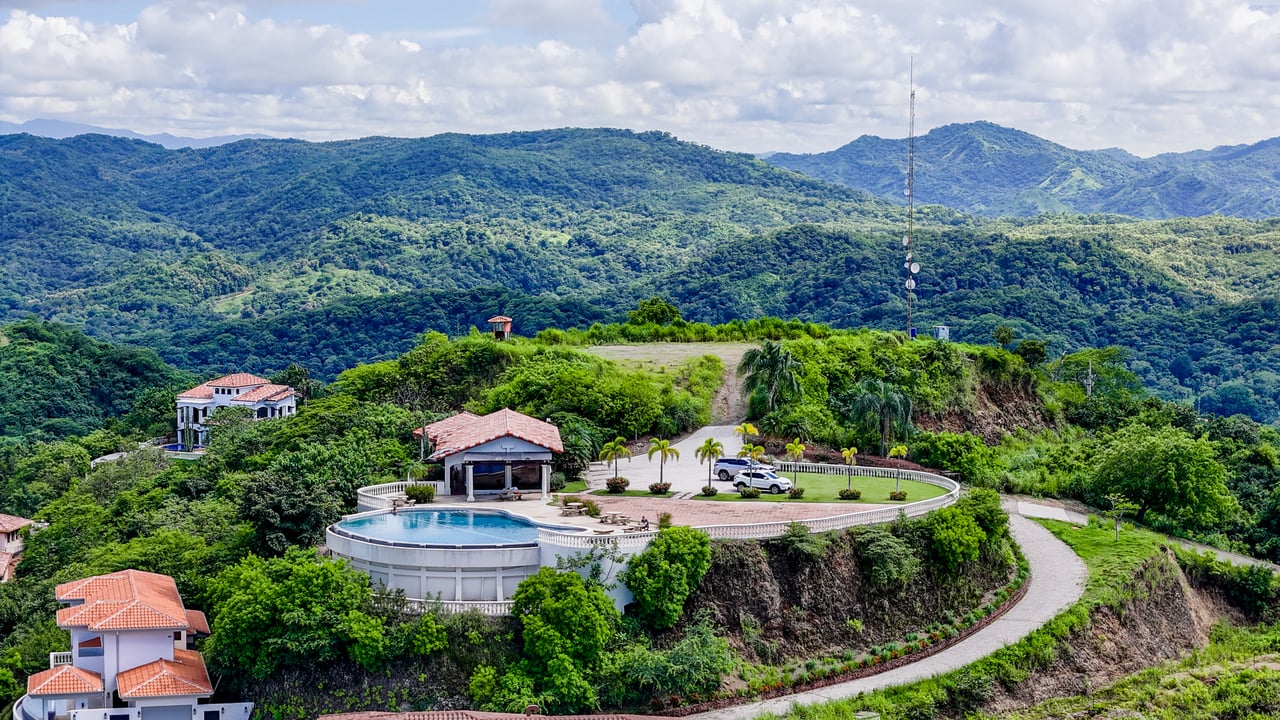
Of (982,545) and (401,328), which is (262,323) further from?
(982,545)

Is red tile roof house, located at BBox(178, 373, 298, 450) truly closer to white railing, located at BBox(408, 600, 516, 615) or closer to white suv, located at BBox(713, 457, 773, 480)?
white suv, located at BBox(713, 457, 773, 480)

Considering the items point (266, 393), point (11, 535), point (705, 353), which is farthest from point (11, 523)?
point (705, 353)

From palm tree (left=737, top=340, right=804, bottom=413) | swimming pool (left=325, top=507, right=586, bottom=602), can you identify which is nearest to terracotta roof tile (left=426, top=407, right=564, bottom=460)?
swimming pool (left=325, top=507, right=586, bottom=602)

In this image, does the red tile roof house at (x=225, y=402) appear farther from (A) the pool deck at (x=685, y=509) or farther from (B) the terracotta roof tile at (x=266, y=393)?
(A) the pool deck at (x=685, y=509)

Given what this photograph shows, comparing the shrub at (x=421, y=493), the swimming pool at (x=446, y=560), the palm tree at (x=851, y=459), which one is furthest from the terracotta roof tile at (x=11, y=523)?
the palm tree at (x=851, y=459)

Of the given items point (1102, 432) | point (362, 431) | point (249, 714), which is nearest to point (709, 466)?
point (362, 431)
